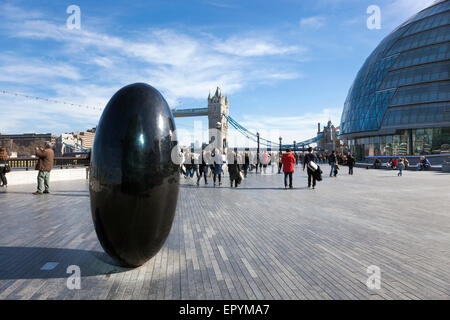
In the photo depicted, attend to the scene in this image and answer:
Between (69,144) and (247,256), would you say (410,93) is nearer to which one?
(247,256)

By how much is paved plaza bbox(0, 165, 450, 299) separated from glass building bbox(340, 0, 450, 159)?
42162 mm

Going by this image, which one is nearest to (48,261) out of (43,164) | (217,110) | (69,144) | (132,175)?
(132,175)

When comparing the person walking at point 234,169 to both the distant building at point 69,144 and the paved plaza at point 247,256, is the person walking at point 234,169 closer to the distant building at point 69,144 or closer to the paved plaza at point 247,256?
the paved plaza at point 247,256

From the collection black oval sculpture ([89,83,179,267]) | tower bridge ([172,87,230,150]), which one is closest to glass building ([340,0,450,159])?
tower bridge ([172,87,230,150])

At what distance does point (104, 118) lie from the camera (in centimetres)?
363

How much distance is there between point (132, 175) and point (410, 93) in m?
50.9

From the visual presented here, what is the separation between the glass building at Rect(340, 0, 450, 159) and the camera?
41781 mm

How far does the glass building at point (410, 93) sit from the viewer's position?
41.8 m

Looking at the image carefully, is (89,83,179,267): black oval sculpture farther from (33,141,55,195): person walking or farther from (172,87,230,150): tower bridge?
(172,87,230,150): tower bridge

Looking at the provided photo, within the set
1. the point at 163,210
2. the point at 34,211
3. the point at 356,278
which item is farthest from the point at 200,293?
the point at 34,211

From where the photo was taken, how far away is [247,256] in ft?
13.9

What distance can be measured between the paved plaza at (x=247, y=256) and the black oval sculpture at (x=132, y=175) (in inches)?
18.6

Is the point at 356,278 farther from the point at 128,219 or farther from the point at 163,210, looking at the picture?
the point at 128,219

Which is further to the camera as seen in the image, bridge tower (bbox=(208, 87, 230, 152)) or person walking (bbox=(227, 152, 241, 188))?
bridge tower (bbox=(208, 87, 230, 152))
